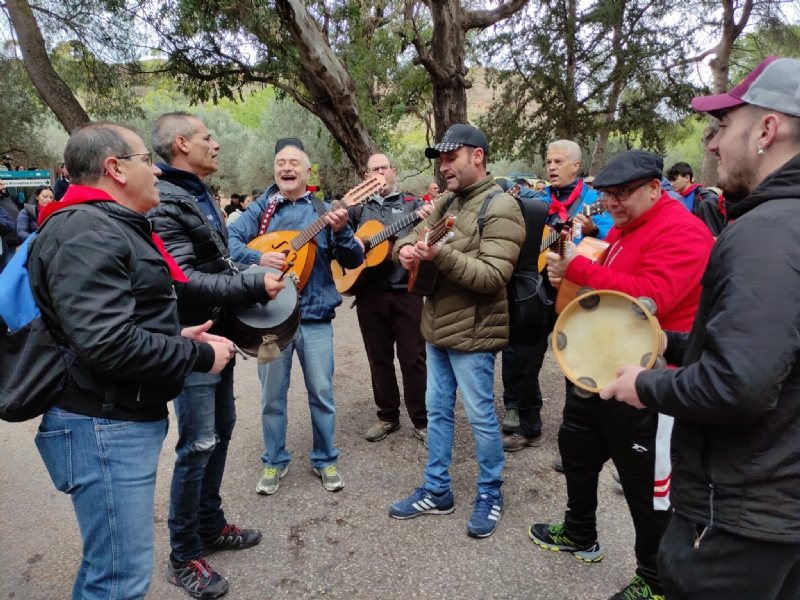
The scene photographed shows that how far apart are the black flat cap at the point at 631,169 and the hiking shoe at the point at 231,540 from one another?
2620 mm

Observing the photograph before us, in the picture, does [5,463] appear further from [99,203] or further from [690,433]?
[690,433]

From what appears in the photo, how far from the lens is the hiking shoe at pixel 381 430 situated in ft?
13.5

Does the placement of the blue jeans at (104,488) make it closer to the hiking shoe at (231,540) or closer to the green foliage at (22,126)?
the hiking shoe at (231,540)

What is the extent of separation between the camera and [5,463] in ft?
12.5

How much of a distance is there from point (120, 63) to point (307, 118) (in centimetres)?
1403

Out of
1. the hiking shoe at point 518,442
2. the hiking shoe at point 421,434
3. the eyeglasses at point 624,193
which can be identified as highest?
the eyeglasses at point 624,193

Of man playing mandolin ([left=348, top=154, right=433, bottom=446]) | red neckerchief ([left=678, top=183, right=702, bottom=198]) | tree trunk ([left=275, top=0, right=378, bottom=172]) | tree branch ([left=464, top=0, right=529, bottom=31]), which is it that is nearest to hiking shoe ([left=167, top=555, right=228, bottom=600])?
man playing mandolin ([left=348, top=154, right=433, bottom=446])

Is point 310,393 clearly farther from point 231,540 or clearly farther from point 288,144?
point 288,144

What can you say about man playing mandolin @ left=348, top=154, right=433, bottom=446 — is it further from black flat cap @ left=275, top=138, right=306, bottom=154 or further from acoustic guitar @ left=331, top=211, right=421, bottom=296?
black flat cap @ left=275, top=138, right=306, bottom=154

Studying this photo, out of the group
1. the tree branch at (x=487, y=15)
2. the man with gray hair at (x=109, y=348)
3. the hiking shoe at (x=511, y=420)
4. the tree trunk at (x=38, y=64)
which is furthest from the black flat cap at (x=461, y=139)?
the tree trunk at (x=38, y=64)

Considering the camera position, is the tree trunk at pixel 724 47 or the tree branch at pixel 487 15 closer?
the tree branch at pixel 487 15

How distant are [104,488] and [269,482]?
5.70ft

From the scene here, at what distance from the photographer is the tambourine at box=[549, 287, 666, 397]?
6.11ft

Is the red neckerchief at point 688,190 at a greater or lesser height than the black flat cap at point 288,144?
lesser
